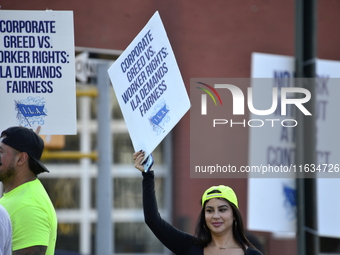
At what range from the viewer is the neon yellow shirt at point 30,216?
244 cm

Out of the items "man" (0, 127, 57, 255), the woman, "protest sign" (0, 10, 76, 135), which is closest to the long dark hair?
the woman

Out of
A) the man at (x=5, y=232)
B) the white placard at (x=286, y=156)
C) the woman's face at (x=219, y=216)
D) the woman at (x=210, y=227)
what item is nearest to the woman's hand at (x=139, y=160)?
the woman at (x=210, y=227)

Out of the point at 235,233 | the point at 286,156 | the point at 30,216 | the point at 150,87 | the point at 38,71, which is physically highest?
the point at 38,71

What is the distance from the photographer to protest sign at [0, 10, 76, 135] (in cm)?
308

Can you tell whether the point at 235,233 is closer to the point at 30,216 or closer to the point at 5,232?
the point at 30,216

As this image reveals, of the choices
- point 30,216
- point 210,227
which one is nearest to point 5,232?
point 30,216

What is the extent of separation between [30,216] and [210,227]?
0.81 meters

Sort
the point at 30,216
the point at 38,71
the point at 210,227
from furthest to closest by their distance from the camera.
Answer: the point at 38,71 → the point at 210,227 → the point at 30,216

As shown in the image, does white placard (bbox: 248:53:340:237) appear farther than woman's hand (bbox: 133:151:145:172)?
Yes

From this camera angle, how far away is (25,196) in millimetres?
2539

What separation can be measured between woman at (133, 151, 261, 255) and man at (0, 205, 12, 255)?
0.66 meters

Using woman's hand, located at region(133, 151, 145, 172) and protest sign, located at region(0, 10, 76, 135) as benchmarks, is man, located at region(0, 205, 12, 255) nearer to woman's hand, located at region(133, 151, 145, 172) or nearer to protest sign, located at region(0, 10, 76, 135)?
woman's hand, located at region(133, 151, 145, 172)

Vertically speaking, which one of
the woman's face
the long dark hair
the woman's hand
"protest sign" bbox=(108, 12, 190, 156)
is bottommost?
the long dark hair

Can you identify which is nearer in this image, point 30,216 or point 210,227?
point 30,216
